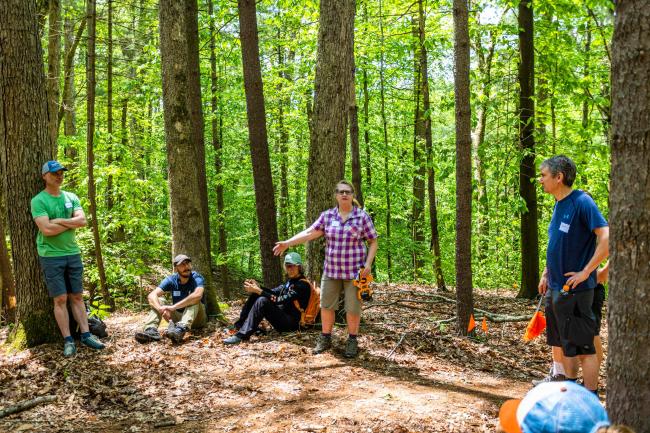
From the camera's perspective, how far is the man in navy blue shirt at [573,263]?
14.5 ft

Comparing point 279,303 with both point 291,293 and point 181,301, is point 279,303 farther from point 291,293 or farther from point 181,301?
point 181,301

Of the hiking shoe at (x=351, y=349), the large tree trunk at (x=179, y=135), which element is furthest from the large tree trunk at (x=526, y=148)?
the large tree trunk at (x=179, y=135)

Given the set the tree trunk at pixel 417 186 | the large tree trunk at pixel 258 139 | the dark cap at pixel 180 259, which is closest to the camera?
the dark cap at pixel 180 259

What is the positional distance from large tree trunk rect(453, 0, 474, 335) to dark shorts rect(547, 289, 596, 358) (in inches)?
108

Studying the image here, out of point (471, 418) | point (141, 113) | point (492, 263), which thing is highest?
point (141, 113)

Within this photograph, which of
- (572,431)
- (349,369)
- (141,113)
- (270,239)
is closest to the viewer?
(572,431)

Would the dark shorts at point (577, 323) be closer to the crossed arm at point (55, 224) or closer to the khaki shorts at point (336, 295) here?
the khaki shorts at point (336, 295)

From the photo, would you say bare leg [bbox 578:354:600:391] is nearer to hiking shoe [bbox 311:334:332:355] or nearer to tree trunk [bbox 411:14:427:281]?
hiking shoe [bbox 311:334:332:355]

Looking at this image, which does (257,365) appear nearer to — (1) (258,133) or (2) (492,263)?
(1) (258,133)

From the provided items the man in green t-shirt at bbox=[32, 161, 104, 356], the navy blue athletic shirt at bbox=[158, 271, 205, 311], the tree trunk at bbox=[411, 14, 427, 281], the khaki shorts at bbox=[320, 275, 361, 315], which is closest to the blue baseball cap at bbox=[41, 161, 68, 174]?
the man in green t-shirt at bbox=[32, 161, 104, 356]

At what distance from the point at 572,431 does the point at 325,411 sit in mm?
2979

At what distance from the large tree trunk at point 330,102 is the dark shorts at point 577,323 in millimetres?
3721

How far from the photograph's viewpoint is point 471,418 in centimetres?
446

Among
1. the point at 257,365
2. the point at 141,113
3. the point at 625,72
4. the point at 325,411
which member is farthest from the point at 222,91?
the point at 625,72
